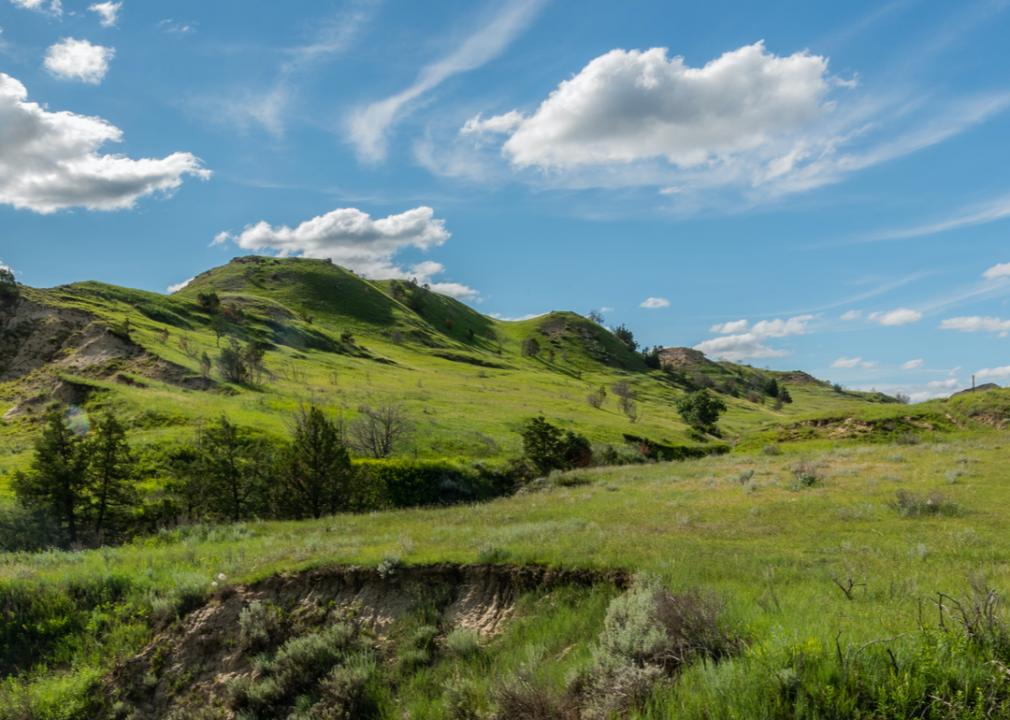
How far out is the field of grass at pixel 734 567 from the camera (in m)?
4.90

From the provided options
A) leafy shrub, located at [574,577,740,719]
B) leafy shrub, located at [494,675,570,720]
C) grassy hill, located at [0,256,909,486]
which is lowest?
leafy shrub, located at [494,675,570,720]

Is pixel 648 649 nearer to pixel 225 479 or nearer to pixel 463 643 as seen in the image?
pixel 463 643

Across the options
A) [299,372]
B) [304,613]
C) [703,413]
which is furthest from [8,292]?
[703,413]

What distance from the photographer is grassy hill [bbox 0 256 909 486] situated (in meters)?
45.2

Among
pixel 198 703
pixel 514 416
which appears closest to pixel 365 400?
pixel 514 416

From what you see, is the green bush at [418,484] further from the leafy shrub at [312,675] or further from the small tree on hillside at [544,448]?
the leafy shrub at [312,675]

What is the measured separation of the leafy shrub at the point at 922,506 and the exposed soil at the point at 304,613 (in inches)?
435

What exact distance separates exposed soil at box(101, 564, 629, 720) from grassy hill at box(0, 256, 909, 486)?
2780 centimetres

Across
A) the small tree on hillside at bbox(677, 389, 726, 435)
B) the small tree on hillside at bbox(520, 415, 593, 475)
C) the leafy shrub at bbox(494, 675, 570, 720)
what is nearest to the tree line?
the small tree on hillside at bbox(520, 415, 593, 475)

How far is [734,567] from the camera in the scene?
30.8ft

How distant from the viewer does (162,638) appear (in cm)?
1080

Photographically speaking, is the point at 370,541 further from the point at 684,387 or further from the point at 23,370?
the point at 684,387

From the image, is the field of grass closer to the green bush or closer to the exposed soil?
the exposed soil

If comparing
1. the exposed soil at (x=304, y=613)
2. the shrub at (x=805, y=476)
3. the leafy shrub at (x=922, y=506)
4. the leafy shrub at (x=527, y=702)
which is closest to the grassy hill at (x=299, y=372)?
the shrub at (x=805, y=476)
